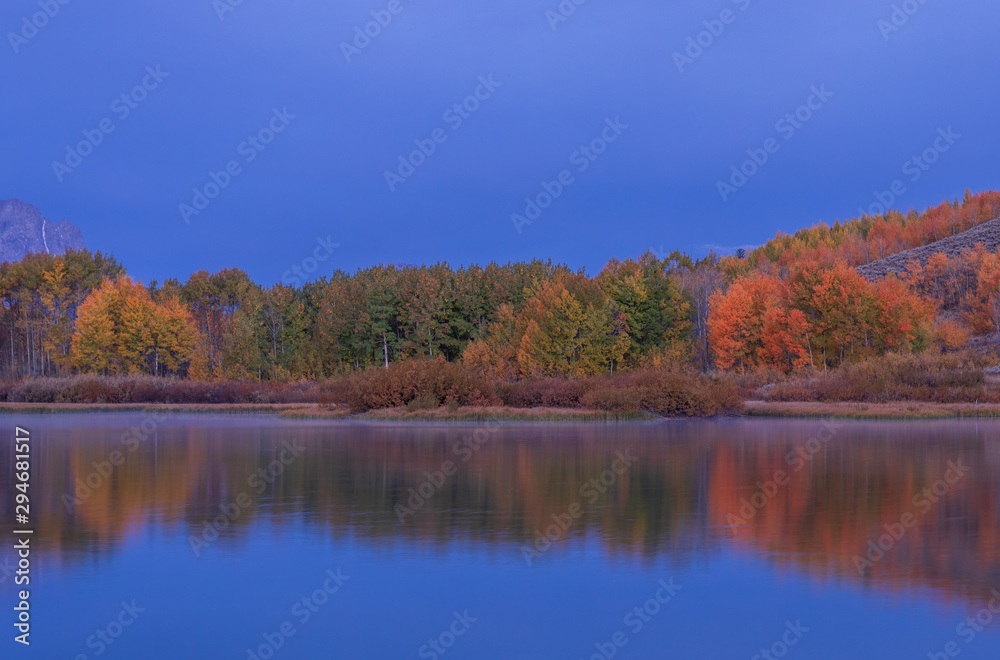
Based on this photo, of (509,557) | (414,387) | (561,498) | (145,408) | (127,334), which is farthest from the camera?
(127,334)

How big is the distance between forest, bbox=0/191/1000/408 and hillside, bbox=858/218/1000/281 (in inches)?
438

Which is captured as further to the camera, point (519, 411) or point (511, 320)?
point (511, 320)

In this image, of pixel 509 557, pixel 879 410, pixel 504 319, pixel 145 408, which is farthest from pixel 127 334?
pixel 509 557

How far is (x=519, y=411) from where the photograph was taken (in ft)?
117

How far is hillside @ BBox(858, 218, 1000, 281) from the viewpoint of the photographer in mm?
97875

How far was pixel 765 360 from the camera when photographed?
6191 cm

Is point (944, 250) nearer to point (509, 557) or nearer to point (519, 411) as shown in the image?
point (519, 411)

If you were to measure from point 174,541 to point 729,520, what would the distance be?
7.12 m

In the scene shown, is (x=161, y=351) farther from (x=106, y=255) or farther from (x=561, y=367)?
(x=561, y=367)

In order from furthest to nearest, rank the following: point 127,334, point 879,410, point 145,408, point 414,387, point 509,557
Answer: point 127,334
point 145,408
point 879,410
point 414,387
point 509,557

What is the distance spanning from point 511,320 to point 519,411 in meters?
30.2

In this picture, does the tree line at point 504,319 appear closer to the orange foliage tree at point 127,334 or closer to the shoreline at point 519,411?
the orange foliage tree at point 127,334

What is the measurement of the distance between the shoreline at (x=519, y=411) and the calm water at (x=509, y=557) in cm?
1482

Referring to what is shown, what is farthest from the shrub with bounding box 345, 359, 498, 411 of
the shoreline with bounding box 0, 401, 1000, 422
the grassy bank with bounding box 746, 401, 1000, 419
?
the grassy bank with bounding box 746, 401, 1000, 419
